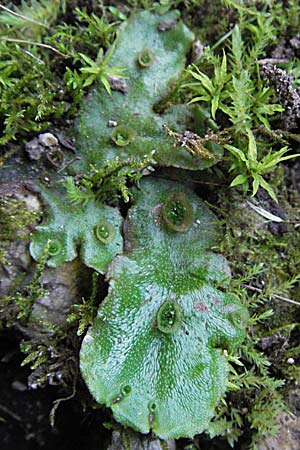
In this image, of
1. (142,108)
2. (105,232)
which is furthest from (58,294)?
(142,108)

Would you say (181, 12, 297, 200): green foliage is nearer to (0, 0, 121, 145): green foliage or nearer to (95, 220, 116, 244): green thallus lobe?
(0, 0, 121, 145): green foliage

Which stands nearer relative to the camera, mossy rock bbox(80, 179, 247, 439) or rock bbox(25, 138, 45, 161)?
mossy rock bbox(80, 179, 247, 439)

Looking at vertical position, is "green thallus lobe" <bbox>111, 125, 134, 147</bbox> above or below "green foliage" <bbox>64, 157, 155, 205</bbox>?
above

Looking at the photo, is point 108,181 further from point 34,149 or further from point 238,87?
point 238,87

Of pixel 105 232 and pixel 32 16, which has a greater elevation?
pixel 32 16

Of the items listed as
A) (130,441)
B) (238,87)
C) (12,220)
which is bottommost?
(130,441)

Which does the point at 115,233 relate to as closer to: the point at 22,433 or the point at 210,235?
the point at 210,235

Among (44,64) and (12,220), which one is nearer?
(12,220)

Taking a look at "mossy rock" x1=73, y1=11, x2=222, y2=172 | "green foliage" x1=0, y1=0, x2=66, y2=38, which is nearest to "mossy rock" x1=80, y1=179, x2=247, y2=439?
"mossy rock" x1=73, y1=11, x2=222, y2=172

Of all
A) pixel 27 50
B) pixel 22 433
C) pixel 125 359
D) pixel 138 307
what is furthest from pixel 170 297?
pixel 27 50
